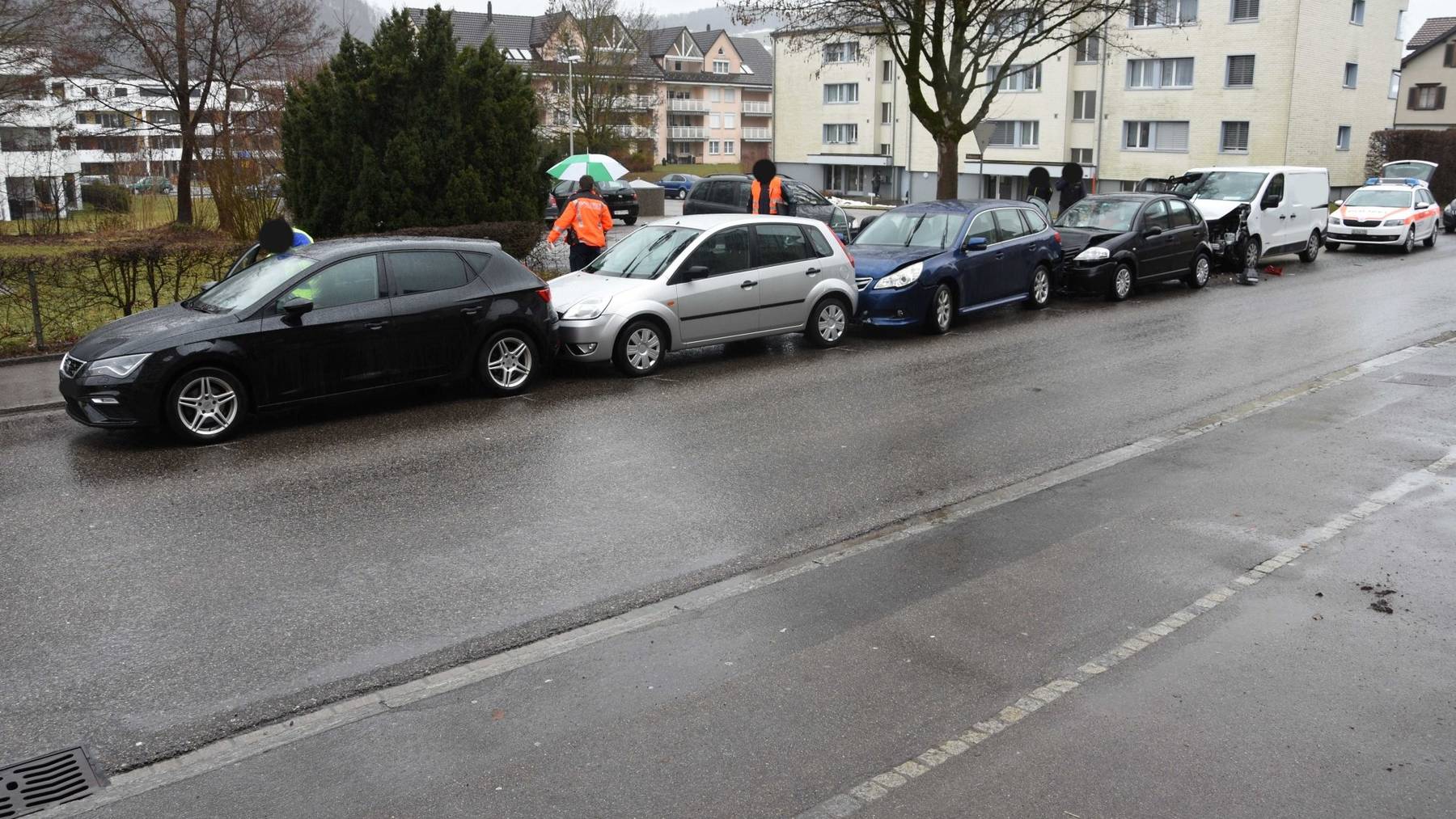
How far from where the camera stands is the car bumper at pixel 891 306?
1427 cm

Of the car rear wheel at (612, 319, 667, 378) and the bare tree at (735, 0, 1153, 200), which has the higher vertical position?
the bare tree at (735, 0, 1153, 200)

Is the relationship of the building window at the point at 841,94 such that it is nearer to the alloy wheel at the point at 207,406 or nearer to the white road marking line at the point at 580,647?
the white road marking line at the point at 580,647

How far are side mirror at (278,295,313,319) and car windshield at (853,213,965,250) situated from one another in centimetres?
830

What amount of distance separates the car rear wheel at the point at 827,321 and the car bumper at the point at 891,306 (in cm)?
51

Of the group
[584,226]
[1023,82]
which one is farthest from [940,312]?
[1023,82]

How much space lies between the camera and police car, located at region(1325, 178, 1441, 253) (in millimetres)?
25422

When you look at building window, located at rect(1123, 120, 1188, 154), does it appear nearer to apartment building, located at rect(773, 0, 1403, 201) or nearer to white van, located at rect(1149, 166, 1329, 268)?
apartment building, located at rect(773, 0, 1403, 201)

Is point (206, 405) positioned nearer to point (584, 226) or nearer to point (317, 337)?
point (317, 337)

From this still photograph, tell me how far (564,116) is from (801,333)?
2160 inches

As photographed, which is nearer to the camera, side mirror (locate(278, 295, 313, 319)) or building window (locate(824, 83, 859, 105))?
side mirror (locate(278, 295, 313, 319))

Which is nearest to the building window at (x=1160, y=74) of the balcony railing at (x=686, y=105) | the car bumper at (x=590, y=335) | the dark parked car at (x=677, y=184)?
the dark parked car at (x=677, y=184)

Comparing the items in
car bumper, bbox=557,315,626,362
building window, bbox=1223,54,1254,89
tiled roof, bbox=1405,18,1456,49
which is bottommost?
car bumper, bbox=557,315,626,362

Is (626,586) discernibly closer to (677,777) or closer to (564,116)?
(677,777)

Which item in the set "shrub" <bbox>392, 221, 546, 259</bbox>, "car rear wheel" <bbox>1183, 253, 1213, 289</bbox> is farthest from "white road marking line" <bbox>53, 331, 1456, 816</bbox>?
"car rear wheel" <bbox>1183, 253, 1213, 289</bbox>
